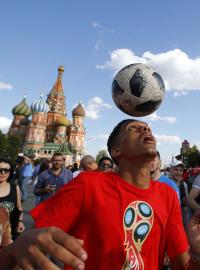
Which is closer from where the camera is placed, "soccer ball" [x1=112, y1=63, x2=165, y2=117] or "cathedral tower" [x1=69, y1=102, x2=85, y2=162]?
"soccer ball" [x1=112, y1=63, x2=165, y2=117]

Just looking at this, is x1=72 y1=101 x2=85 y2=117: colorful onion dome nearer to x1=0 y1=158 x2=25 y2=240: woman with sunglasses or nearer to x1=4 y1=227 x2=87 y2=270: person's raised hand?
x1=0 y1=158 x2=25 y2=240: woman with sunglasses

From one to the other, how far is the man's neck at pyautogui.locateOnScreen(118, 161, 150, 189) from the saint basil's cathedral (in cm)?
7519

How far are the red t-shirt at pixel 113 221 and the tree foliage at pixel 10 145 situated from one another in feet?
251

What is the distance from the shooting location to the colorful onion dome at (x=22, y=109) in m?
93.1

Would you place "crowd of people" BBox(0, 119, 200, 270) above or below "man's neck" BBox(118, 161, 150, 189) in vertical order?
below

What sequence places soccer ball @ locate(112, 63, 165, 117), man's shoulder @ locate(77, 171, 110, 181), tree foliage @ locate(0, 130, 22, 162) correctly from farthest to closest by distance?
tree foliage @ locate(0, 130, 22, 162) → soccer ball @ locate(112, 63, 165, 117) → man's shoulder @ locate(77, 171, 110, 181)

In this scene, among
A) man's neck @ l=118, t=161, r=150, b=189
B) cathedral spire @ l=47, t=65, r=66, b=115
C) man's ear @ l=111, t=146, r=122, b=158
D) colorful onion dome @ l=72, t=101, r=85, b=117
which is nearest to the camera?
man's neck @ l=118, t=161, r=150, b=189

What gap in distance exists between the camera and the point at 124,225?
222 centimetres

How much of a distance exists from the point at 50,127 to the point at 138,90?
86668 millimetres

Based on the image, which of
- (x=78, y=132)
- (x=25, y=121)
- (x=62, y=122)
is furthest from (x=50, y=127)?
(x=78, y=132)

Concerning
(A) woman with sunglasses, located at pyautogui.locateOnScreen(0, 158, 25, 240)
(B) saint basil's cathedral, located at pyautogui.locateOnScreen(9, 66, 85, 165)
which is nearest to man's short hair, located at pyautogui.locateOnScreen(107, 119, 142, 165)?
(A) woman with sunglasses, located at pyautogui.locateOnScreen(0, 158, 25, 240)

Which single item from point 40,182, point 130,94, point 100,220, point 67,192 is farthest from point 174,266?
point 40,182

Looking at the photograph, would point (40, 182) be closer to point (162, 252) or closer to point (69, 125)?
point (162, 252)

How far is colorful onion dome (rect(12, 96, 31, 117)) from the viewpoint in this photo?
93.1m
